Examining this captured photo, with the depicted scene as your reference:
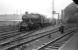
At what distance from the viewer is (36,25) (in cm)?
2211

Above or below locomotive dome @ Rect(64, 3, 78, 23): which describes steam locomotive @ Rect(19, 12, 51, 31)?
below

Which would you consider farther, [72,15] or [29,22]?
[29,22]

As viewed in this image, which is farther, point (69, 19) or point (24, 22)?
point (24, 22)

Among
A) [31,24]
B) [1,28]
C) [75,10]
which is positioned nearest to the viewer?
[75,10]

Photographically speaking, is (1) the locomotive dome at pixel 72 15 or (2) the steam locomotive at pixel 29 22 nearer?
(1) the locomotive dome at pixel 72 15

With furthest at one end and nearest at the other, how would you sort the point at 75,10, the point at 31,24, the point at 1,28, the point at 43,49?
the point at 1,28
the point at 31,24
the point at 75,10
the point at 43,49

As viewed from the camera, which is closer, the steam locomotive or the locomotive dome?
the locomotive dome

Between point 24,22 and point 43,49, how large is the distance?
504 inches

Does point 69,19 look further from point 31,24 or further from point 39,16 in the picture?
point 39,16

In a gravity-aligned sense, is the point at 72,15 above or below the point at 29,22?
above

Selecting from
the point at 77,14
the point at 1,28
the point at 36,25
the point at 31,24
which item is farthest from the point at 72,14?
the point at 1,28

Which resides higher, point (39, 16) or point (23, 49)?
point (39, 16)

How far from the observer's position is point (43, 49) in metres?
7.97

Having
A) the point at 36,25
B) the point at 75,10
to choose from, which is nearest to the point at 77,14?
the point at 75,10
